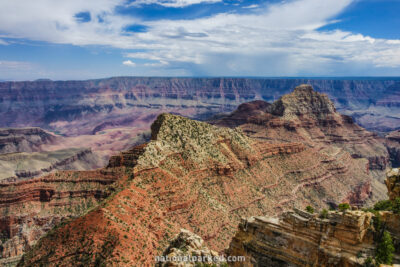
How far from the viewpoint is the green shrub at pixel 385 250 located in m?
28.1

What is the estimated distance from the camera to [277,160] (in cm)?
11194

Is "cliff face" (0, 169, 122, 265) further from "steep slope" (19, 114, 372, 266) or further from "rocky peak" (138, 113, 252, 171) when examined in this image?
"rocky peak" (138, 113, 252, 171)

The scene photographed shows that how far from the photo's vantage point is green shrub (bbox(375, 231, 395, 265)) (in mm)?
28141

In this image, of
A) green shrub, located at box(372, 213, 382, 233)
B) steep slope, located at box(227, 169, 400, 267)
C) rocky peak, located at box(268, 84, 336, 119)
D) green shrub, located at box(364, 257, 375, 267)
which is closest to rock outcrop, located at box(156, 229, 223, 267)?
steep slope, located at box(227, 169, 400, 267)

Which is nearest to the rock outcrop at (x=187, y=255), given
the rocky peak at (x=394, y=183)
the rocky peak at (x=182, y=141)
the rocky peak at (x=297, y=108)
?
the rocky peak at (x=394, y=183)

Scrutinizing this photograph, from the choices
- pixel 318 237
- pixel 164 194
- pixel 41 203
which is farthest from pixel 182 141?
pixel 318 237

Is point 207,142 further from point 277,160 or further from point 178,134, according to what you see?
point 277,160

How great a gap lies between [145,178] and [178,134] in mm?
21088

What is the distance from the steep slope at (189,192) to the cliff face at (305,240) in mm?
21493

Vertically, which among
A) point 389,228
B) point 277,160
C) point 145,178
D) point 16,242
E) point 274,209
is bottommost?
point 16,242

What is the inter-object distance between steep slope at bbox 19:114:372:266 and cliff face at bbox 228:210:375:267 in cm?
2149

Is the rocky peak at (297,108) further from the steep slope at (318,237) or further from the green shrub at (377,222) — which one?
the green shrub at (377,222)

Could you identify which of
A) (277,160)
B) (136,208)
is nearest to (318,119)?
(277,160)

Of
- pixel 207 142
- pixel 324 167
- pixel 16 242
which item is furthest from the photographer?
pixel 324 167
